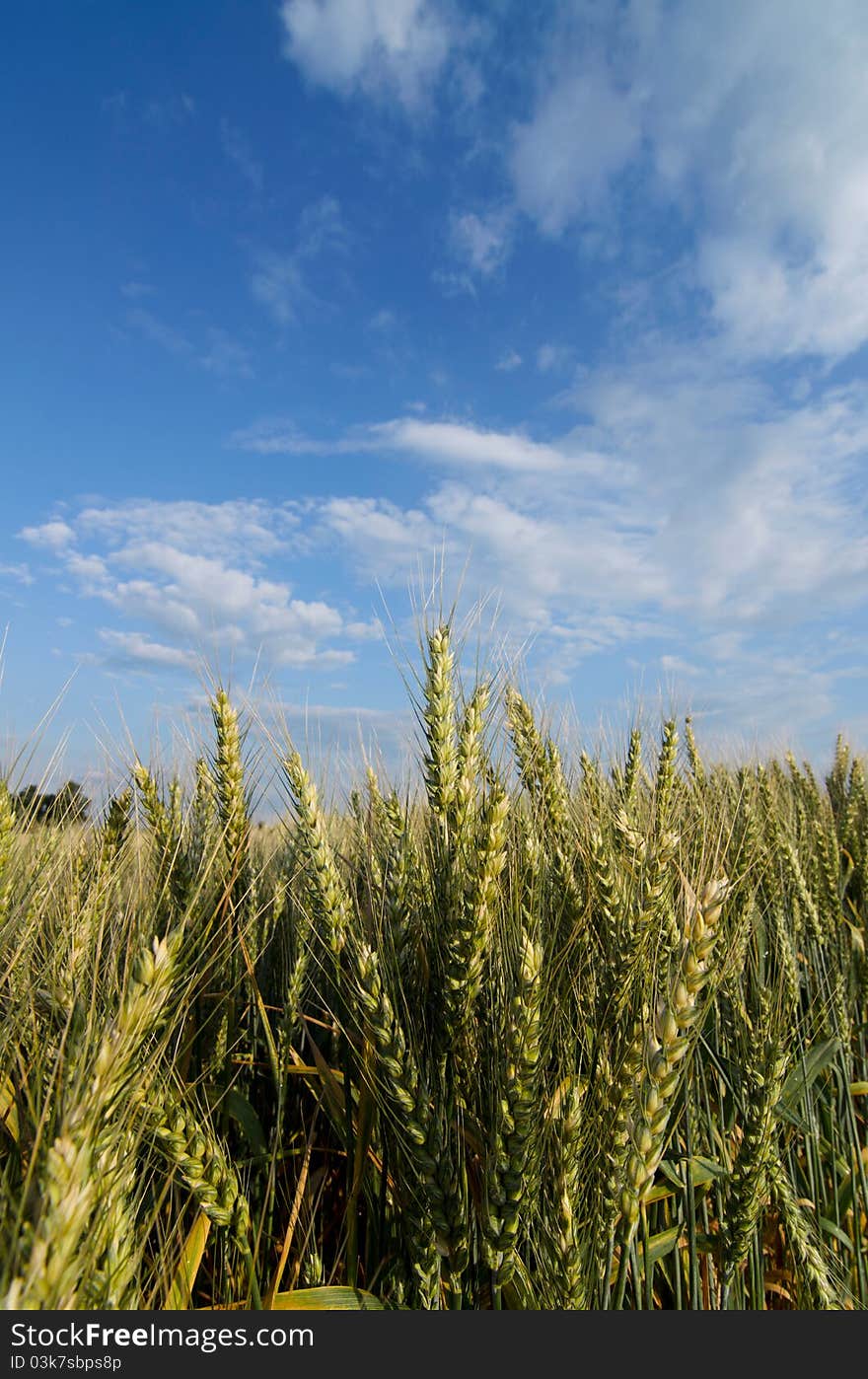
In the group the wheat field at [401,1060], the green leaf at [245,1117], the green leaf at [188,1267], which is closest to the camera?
the wheat field at [401,1060]

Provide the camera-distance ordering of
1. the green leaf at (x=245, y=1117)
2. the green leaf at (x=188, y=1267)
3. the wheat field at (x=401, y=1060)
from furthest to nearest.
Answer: the green leaf at (x=245, y=1117) → the green leaf at (x=188, y=1267) → the wheat field at (x=401, y=1060)

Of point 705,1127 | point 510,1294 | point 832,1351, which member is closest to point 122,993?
point 510,1294

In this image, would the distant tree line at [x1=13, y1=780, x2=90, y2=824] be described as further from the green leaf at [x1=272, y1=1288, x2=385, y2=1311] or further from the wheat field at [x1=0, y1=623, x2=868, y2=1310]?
the green leaf at [x1=272, y1=1288, x2=385, y2=1311]

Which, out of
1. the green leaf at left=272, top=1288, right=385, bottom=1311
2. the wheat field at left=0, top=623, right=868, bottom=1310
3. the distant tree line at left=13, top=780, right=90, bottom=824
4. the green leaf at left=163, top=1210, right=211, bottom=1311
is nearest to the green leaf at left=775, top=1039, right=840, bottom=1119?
the wheat field at left=0, top=623, right=868, bottom=1310

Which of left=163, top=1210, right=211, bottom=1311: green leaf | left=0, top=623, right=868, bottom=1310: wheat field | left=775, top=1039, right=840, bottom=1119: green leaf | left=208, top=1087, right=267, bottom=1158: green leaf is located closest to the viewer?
left=0, top=623, right=868, bottom=1310: wheat field

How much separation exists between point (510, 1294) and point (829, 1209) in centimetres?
178

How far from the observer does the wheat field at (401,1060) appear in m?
1.14

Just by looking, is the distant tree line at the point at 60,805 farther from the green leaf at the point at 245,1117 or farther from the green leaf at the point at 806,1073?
the green leaf at the point at 806,1073

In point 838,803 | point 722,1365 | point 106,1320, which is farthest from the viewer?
point 838,803

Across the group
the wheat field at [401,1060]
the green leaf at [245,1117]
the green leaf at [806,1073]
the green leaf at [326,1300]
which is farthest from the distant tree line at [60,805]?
the green leaf at [806,1073]

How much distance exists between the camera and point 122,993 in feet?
3.40

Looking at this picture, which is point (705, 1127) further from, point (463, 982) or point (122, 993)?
point (122, 993)

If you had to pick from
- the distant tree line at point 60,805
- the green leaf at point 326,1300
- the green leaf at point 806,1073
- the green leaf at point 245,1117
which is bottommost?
the green leaf at point 326,1300

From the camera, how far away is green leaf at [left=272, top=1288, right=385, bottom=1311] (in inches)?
52.0
